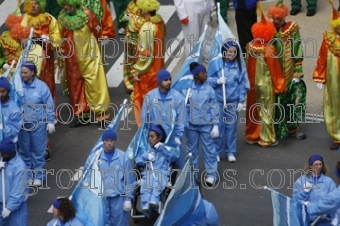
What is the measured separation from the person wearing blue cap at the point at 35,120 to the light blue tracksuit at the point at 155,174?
182 centimetres

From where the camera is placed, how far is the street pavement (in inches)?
634

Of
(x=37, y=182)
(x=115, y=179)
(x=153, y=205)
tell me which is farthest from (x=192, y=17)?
(x=115, y=179)

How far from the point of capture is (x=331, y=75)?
1728 cm

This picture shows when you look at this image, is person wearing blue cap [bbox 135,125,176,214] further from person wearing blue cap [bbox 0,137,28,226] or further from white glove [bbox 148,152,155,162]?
person wearing blue cap [bbox 0,137,28,226]

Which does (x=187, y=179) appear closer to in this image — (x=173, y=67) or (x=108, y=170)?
(x=108, y=170)

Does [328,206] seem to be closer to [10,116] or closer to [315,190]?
[315,190]

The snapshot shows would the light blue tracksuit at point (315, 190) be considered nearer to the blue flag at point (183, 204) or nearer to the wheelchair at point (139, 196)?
the blue flag at point (183, 204)

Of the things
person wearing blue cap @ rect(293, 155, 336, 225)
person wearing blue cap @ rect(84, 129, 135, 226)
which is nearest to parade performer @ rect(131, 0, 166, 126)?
person wearing blue cap @ rect(84, 129, 135, 226)

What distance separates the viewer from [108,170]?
1487 centimetres

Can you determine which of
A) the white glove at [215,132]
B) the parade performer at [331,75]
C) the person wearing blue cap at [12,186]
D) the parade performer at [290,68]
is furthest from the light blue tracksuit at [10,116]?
the parade performer at [331,75]

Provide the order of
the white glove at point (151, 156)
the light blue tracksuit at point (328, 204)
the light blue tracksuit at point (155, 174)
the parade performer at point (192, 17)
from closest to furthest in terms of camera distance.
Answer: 1. the light blue tracksuit at point (328, 204)
2. the light blue tracksuit at point (155, 174)
3. the white glove at point (151, 156)
4. the parade performer at point (192, 17)

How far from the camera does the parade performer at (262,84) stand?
17.3 metres

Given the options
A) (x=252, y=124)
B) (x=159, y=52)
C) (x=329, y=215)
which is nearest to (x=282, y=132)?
(x=252, y=124)

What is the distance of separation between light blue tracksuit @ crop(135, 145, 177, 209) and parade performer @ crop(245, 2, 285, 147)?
8.50 ft
